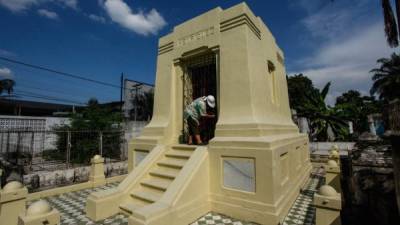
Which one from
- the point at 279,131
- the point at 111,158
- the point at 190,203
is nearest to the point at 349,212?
Answer: the point at 279,131

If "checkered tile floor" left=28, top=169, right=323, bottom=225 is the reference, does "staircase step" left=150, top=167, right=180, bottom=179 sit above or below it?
above

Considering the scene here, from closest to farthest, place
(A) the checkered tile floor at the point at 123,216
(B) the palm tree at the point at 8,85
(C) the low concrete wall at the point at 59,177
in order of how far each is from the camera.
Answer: (A) the checkered tile floor at the point at 123,216 < (C) the low concrete wall at the point at 59,177 < (B) the palm tree at the point at 8,85

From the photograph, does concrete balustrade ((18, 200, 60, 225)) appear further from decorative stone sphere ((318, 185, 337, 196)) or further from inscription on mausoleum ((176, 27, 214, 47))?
inscription on mausoleum ((176, 27, 214, 47))

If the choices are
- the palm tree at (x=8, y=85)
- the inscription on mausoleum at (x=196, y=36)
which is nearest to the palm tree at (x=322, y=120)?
the inscription on mausoleum at (x=196, y=36)

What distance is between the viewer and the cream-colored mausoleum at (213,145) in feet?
15.3

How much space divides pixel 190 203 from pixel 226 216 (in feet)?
3.09

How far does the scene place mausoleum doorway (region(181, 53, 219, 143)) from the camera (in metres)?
7.38

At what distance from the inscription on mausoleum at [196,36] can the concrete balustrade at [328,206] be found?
507cm

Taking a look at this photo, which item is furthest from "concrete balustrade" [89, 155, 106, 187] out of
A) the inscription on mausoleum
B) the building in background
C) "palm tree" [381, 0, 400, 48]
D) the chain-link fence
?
the building in background

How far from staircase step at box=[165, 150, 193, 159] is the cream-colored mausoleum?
1.4 inches

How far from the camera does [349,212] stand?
6.66 meters

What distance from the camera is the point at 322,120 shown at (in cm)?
1877

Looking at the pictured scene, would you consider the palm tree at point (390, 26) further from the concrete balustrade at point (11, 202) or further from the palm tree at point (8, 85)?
the palm tree at point (8, 85)

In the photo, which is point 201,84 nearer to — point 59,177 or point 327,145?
point 59,177
